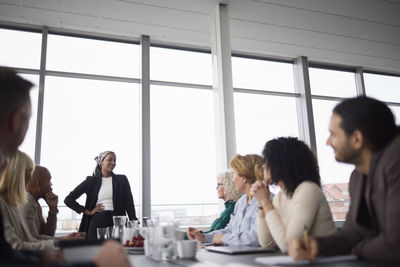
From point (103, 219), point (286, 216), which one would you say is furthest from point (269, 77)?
point (286, 216)

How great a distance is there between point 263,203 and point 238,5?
3.43m

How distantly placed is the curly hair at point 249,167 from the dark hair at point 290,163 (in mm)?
552

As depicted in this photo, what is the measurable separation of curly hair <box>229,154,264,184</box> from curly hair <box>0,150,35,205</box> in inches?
51.0

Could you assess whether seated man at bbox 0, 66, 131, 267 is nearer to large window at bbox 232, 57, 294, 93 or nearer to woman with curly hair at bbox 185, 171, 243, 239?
woman with curly hair at bbox 185, 171, 243, 239

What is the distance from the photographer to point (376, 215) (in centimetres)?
121

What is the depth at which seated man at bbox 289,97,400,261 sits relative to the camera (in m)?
1.11

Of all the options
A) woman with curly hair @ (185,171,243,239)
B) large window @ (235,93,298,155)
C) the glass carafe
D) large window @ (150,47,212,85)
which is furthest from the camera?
large window @ (235,93,298,155)

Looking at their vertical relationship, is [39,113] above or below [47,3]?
below

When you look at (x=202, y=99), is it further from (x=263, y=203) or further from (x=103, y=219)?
(x=263, y=203)

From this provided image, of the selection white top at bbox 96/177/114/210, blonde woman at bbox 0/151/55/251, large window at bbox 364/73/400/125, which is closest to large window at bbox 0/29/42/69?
white top at bbox 96/177/114/210

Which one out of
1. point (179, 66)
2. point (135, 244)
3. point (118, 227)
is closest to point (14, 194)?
point (118, 227)

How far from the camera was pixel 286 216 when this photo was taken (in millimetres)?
1687

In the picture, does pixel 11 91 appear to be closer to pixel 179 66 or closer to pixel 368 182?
pixel 368 182

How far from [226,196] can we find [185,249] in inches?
60.7
